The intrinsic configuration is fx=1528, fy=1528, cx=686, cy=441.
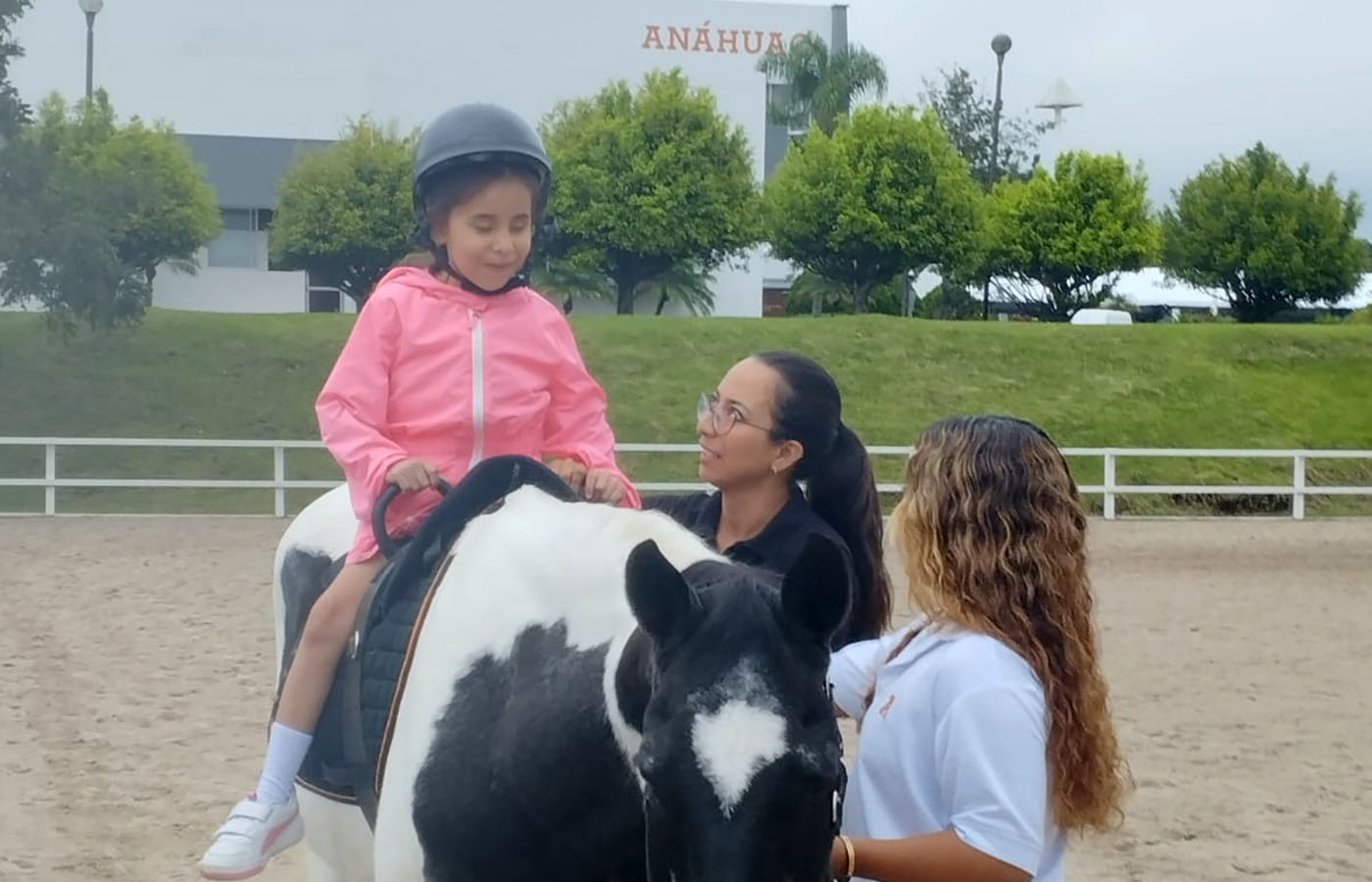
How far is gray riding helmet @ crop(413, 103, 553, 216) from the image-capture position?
3.04 metres

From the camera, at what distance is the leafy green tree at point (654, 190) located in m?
37.2

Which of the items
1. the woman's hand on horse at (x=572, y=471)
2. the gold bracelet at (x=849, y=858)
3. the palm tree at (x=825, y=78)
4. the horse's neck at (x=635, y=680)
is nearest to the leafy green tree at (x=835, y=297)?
the palm tree at (x=825, y=78)

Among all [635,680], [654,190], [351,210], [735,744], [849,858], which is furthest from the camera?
[351,210]

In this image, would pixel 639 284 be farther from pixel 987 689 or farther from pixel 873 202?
pixel 987 689

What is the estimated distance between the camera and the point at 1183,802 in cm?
659

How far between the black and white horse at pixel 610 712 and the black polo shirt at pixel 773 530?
0.41m

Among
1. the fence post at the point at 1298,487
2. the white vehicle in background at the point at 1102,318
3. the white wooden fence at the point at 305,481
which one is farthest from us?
the white vehicle in background at the point at 1102,318

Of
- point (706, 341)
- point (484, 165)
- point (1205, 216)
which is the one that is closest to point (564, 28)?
point (1205, 216)

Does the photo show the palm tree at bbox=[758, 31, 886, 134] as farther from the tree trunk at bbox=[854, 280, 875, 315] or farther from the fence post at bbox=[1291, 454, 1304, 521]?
the fence post at bbox=[1291, 454, 1304, 521]

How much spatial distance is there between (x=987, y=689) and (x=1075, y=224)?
116 ft

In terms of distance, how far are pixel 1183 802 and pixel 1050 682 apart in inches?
189

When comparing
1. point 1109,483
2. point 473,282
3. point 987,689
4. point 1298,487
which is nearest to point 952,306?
point 1298,487

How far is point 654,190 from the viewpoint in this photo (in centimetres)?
3738

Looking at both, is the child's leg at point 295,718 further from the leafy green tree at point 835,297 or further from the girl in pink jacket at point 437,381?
the leafy green tree at point 835,297
